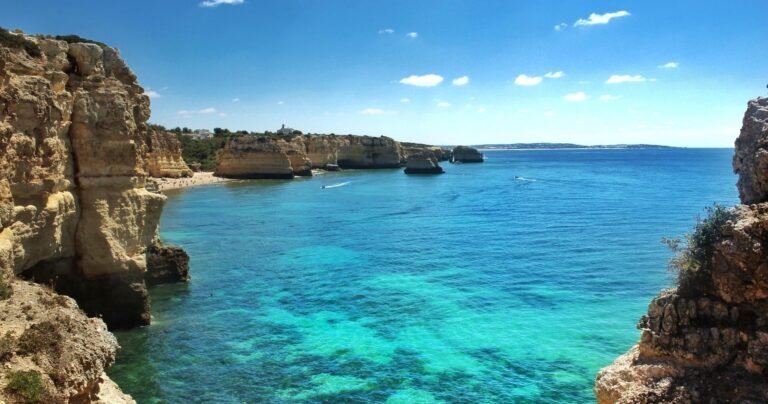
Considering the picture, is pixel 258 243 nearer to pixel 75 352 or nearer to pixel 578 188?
pixel 75 352

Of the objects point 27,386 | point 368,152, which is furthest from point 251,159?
point 27,386

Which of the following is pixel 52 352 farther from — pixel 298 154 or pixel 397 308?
pixel 298 154

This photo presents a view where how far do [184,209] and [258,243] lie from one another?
2172 centimetres

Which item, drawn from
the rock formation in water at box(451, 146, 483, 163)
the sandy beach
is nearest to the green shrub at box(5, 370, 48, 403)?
the sandy beach

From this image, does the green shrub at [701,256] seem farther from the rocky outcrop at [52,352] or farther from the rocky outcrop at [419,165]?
the rocky outcrop at [419,165]

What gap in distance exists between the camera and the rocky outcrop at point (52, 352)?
391 inches

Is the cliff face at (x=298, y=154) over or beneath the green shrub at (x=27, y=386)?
over

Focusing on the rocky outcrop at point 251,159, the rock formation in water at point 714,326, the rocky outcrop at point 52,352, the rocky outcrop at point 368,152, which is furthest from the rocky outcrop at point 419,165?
the rock formation in water at point 714,326

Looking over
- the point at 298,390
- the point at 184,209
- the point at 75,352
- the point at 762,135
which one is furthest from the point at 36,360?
the point at 184,209

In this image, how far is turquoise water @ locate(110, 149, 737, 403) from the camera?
1730 cm

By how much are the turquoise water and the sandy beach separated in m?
29.2

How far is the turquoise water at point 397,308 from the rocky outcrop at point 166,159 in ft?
109

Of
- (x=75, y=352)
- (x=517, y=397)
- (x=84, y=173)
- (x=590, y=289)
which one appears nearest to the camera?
(x=75, y=352)

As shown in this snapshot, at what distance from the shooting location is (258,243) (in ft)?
133
